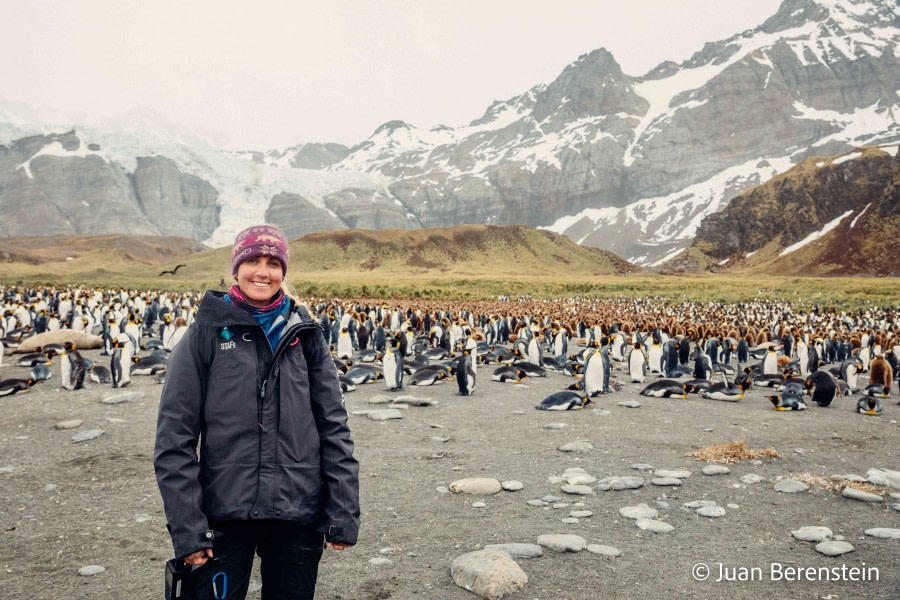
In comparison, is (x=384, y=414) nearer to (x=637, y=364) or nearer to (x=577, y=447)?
(x=577, y=447)

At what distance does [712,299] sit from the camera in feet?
147

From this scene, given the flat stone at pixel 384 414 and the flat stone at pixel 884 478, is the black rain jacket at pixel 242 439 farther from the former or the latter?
the flat stone at pixel 384 414

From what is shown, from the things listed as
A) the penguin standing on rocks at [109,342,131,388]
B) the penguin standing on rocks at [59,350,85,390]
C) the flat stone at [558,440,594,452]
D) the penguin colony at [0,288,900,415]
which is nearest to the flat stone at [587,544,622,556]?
the flat stone at [558,440,594,452]

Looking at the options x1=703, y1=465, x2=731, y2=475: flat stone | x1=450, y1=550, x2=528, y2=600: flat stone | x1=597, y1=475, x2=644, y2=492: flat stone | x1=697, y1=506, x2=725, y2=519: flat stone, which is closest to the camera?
x1=450, y1=550, x2=528, y2=600: flat stone

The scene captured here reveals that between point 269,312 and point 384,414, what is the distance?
21.5 ft

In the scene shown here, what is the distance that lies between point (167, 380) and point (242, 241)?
0.65 meters

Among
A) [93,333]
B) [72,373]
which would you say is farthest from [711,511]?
[93,333]

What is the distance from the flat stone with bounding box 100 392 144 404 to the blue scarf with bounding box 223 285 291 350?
26.9 feet

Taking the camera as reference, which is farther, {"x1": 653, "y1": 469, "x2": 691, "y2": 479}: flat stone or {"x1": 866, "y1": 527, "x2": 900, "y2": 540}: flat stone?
{"x1": 653, "y1": 469, "x2": 691, "y2": 479}: flat stone

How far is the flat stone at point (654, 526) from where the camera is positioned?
4.82 metres

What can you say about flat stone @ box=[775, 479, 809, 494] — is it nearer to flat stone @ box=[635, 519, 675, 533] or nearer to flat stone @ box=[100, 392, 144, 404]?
flat stone @ box=[635, 519, 675, 533]

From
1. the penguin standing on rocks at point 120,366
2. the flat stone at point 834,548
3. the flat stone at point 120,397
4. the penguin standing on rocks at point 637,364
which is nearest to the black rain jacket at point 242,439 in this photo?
the flat stone at point 834,548

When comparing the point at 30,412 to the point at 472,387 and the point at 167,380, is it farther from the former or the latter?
the point at 167,380

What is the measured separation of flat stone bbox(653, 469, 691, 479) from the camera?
6.07m
